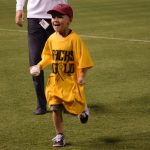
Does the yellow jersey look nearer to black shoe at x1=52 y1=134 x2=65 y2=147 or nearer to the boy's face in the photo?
the boy's face

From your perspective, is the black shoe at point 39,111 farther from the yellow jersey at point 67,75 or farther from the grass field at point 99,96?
the yellow jersey at point 67,75

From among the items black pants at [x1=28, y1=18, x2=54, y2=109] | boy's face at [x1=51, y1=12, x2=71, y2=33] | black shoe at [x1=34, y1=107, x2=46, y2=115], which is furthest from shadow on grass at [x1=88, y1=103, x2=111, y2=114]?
boy's face at [x1=51, y1=12, x2=71, y2=33]

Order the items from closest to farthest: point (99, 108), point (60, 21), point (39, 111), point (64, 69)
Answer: point (60, 21)
point (64, 69)
point (39, 111)
point (99, 108)

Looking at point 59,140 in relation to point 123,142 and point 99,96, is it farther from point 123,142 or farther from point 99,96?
point 99,96

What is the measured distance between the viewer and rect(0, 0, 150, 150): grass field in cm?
669

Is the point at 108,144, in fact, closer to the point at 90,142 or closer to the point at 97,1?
the point at 90,142

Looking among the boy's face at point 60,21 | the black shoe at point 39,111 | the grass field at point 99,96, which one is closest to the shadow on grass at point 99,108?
the grass field at point 99,96

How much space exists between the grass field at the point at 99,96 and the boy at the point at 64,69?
1.55ft

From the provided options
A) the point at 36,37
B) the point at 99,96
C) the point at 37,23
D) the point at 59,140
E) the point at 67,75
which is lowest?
the point at 99,96

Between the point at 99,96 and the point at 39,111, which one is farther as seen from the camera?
the point at 99,96

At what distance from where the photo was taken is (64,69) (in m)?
6.34

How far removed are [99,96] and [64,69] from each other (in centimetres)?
266

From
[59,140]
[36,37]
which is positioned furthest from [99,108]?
[59,140]

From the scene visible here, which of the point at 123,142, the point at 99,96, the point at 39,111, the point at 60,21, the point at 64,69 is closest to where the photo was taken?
the point at 60,21
